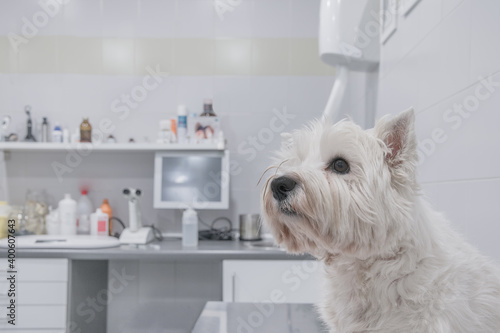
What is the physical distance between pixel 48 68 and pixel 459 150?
9.48 feet

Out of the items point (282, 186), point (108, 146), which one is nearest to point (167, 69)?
point (108, 146)

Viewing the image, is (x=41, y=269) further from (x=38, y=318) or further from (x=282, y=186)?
(x=282, y=186)

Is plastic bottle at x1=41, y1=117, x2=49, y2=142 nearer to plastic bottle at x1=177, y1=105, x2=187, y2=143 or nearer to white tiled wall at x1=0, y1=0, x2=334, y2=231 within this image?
white tiled wall at x1=0, y1=0, x2=334, y2=231

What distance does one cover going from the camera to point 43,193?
287 cm

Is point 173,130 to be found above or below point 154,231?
above

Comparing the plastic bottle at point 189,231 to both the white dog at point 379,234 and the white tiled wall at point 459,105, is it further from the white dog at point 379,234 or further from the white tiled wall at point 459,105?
the white dog at point 379,234

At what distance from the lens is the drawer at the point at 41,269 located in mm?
2168

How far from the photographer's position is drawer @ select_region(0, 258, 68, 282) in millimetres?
2168

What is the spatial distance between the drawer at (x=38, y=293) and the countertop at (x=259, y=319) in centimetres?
127

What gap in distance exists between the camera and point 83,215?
277 cm

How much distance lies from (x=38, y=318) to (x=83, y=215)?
2.60ft

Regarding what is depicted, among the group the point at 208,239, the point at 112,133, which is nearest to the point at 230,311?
the point at 208,239

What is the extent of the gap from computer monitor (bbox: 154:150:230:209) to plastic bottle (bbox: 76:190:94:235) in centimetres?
55

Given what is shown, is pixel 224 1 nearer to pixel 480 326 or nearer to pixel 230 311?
pixel 230 311
